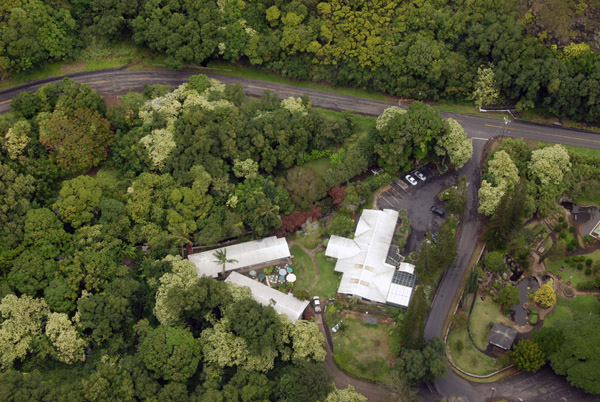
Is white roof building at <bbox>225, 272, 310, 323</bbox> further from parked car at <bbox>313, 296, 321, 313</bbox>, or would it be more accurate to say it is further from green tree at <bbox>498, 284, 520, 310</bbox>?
green tree at <bbox>498, 284, 520, 310</bbox>

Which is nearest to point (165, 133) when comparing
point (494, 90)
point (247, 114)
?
point (247, 114)

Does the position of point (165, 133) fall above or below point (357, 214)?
above

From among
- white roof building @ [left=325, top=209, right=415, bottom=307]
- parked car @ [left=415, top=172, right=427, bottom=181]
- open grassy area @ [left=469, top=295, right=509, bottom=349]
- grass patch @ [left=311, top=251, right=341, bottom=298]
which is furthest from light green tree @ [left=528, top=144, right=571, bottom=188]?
grass patch @ [left=311, top=251, right=341, bottom=298]

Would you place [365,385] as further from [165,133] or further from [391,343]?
[165,133]

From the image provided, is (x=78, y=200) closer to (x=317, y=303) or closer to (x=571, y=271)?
(x=317, y=303)

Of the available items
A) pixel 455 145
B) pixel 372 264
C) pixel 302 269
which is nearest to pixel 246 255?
pixel 302 269

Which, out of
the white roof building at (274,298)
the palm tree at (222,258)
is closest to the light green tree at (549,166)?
the white roof building at (274,298)

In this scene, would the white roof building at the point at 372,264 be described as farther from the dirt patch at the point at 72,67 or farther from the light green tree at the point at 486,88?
the dirt patch at the point at 72,67
